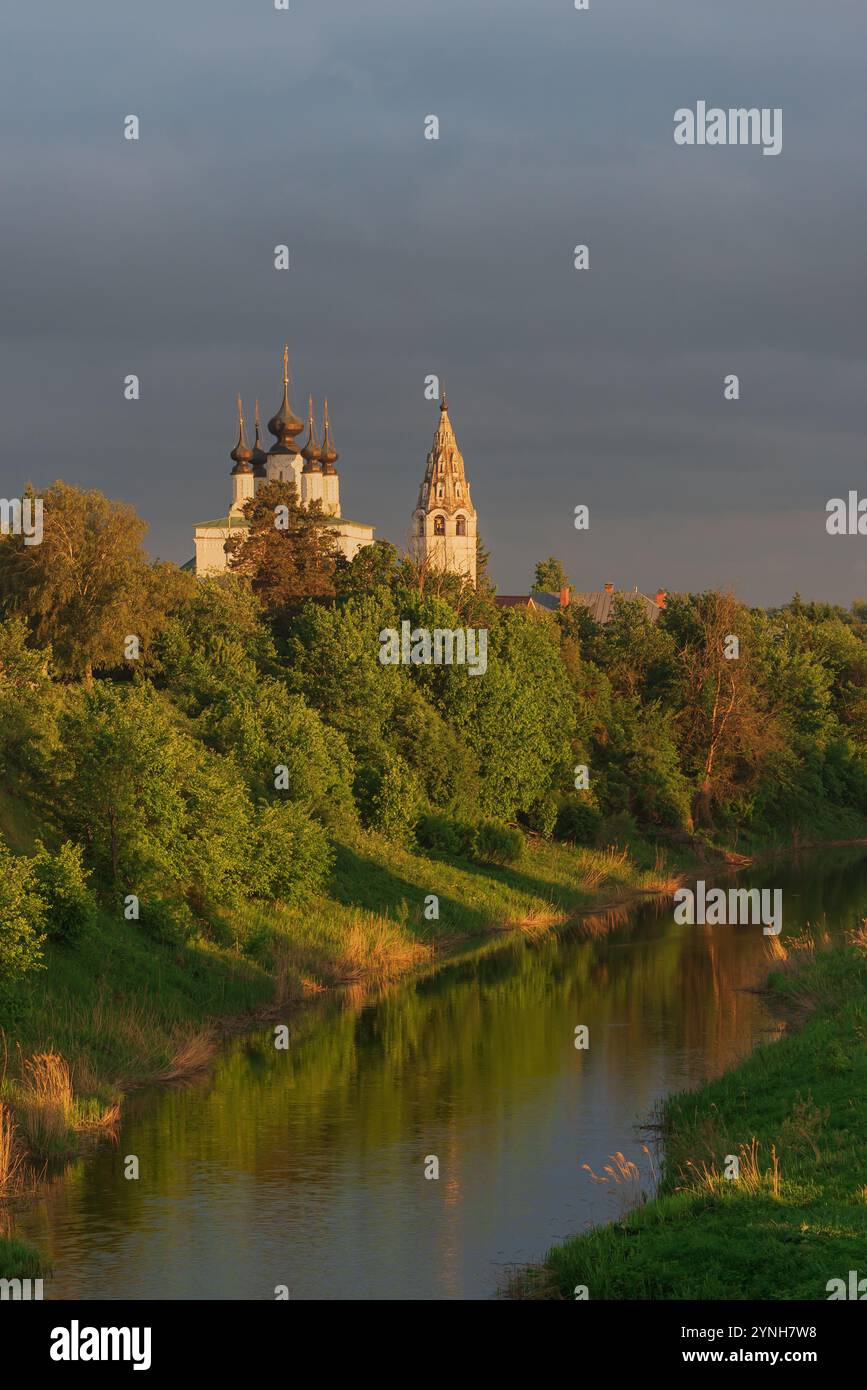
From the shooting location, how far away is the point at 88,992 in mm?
33375

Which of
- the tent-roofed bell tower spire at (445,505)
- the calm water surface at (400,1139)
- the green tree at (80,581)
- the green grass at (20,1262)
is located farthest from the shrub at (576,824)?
the tent-roofed bell tower spire at (445,505)

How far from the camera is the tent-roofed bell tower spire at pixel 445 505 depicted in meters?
163

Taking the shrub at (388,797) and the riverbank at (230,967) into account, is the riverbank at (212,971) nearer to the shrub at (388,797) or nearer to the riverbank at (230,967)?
the riverbank at (230,967)

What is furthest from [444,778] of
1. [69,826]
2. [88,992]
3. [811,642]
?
[811,642]

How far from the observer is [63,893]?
33500 mm

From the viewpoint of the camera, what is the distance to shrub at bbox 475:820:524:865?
59.6 metres

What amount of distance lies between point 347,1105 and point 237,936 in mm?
8881

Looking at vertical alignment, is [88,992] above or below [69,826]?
below

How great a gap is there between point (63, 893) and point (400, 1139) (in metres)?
8.72

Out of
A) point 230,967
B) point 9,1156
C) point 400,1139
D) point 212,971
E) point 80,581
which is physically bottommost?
point 9,1156

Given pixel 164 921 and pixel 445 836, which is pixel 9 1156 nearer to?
pixel 164 921

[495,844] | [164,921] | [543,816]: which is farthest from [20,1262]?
[543,816]

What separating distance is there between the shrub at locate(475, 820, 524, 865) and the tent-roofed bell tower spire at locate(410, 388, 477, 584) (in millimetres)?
102118
